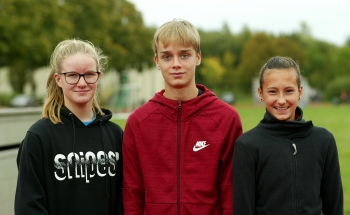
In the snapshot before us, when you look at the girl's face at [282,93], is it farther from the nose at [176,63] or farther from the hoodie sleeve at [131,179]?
the hoodie sleeve at [131,179]

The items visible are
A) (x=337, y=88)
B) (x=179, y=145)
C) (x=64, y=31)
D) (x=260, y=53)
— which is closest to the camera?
(x=179, y=145)

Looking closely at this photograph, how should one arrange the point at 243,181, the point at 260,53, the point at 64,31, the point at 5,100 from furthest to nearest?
the point at 260,53, the point at 5,100, the point at 64,31, the point at 243,181

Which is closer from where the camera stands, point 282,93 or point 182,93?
point 282,93

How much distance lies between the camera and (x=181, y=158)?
332 cm

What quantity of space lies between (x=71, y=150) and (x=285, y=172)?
52.3 inches

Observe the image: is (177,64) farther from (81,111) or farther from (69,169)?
(69,169)

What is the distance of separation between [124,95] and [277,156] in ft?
131

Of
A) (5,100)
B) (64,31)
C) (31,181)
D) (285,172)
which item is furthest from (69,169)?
(5,100)

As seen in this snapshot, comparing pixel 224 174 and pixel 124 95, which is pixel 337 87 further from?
pixel 224 174

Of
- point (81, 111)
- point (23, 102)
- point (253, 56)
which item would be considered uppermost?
point (253, 56)

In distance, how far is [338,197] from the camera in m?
3.22

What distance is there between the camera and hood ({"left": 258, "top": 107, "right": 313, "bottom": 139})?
3.22 metres

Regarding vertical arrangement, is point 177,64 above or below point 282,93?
above

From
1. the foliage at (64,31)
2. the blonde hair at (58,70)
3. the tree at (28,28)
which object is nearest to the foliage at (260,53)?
the foliage at (64,31)
